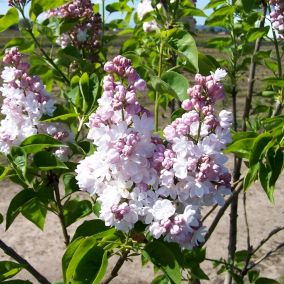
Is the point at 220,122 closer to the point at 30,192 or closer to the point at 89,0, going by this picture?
the point at 30,192

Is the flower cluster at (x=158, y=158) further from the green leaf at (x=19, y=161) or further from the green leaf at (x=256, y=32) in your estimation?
the green leaf at (x=256, y=32)

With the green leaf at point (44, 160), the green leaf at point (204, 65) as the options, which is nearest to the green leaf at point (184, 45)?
the green leaf at point (204, 65)

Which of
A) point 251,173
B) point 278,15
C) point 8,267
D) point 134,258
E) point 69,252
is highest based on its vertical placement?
point 278,15

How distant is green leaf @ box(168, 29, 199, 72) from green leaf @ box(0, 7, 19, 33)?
561 millimetres

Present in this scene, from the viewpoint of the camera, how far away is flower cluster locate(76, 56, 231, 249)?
3.68ft

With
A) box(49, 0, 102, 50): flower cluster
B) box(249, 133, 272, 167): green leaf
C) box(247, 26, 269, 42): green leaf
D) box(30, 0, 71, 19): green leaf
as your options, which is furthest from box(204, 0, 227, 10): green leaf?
box(249, 133, 272, 167): green leaf

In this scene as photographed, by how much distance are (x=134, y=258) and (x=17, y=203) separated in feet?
9.13

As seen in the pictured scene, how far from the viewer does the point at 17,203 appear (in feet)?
4.94

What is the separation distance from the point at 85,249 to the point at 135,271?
9.27 ft

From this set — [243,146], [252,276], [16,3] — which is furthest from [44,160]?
[252,276]

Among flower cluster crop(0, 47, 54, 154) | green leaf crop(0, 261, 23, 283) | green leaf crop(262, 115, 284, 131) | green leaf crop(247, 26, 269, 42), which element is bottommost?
green leaf crop(0, 261, 23, 283)

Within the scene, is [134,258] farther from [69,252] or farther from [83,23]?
[69,252]

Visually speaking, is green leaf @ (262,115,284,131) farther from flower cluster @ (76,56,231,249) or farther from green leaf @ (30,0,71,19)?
green leaf @ (30,0,71,19)

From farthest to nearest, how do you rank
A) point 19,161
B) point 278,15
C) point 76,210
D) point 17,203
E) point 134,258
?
point 134,258 → point 278,15 → point 76,210 → point 17,203 → point 19,161
